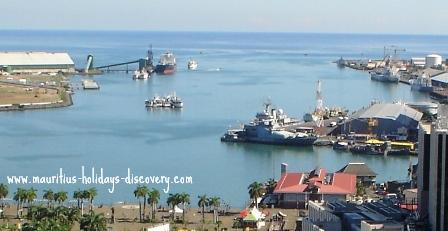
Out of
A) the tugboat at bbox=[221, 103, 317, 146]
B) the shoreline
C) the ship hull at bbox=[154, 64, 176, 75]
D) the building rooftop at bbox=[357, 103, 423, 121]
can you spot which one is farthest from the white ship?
the tugboat at bbox=[221, 103, 317, 146]

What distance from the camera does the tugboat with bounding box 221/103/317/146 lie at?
33250mm

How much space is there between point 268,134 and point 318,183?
13.0 metres

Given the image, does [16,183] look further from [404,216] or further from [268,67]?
[268,67]

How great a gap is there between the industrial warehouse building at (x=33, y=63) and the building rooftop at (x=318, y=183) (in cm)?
4828

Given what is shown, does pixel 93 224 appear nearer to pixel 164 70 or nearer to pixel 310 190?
pixel 310 190

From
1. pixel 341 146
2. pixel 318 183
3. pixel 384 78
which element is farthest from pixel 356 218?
pixel 384 78

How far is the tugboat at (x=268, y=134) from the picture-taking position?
3325 cm

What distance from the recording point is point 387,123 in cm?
3444

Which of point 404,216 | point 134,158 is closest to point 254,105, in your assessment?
point 134,158

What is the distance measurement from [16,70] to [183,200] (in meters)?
51.1

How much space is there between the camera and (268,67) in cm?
8331

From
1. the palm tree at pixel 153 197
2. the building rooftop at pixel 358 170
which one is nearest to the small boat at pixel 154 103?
the building rooftop at pixel 358 170

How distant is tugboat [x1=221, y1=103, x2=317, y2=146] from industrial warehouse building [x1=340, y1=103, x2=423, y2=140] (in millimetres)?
2054

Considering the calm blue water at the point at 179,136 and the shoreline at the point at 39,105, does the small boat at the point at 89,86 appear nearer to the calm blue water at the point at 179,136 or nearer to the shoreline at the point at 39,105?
the calm blue water at the point at 179,136
